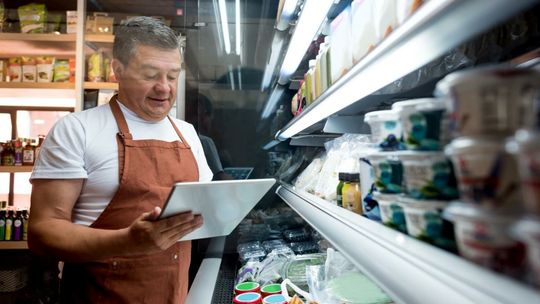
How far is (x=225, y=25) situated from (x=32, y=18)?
1596 millimetres

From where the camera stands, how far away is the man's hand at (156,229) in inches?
48.7

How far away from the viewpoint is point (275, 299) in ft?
5.82

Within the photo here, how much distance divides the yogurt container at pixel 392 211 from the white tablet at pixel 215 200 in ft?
1.64

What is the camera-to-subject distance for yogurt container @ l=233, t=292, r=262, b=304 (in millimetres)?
1729

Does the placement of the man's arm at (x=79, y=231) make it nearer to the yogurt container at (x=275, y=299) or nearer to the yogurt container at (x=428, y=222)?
the yogurt container at (x=275, y=299)

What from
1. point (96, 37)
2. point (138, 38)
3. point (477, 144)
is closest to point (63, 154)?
point (138, 38)

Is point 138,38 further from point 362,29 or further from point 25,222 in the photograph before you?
point 25,222

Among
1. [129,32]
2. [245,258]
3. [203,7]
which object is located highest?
[203,7]

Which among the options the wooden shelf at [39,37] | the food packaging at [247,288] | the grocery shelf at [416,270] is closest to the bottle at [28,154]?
the wooden shelf at [39,37]

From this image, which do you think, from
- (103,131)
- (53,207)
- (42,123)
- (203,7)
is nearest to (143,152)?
(103,131)

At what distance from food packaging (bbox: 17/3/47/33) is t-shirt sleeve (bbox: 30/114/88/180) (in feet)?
7.50

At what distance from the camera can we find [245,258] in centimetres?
254

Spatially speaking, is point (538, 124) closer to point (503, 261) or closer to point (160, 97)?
point (503, 261)

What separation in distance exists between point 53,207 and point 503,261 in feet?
4.65
